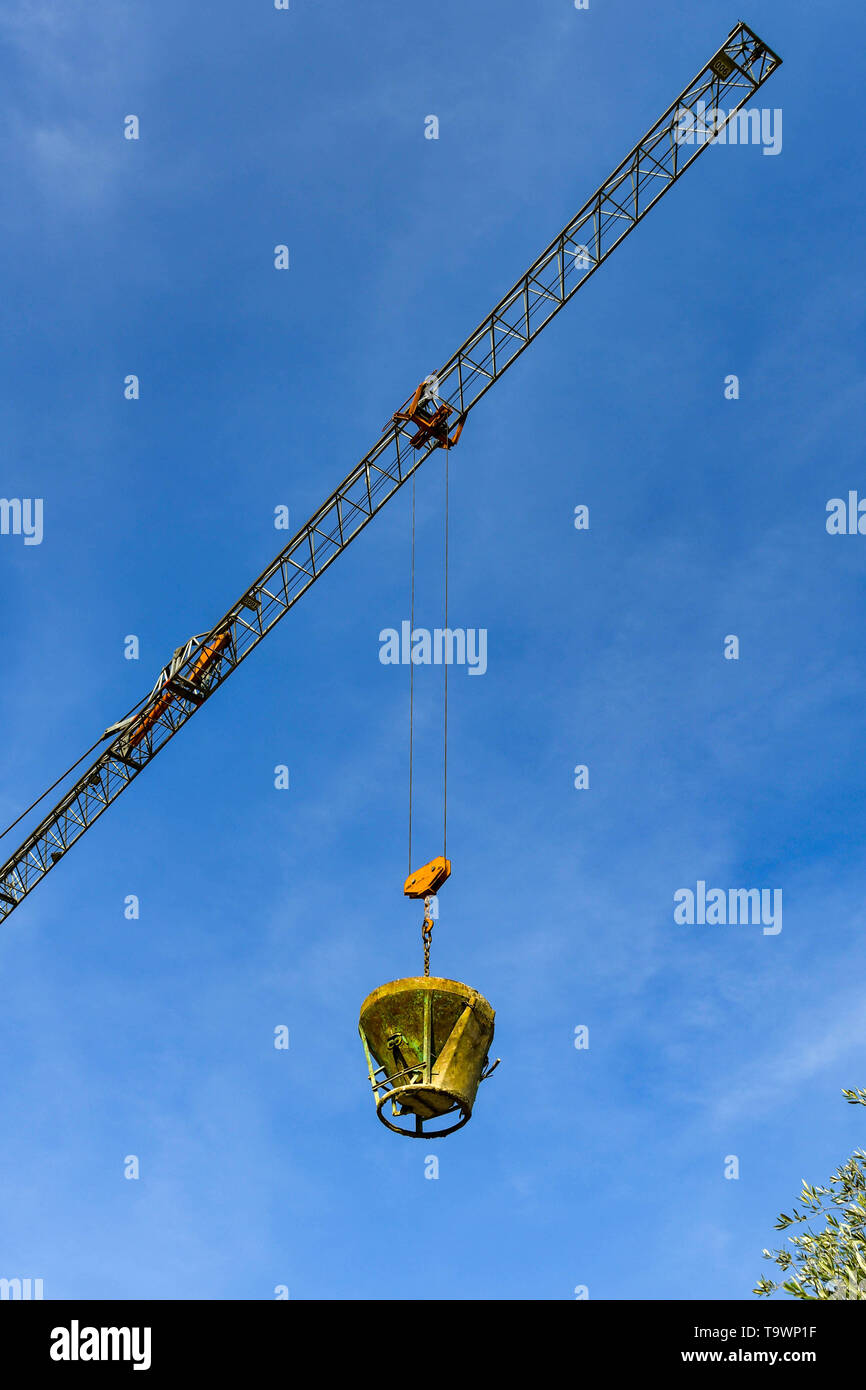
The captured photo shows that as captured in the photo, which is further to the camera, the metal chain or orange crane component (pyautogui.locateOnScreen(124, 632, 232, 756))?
orange crane component (pyautogui.locateOnScreen(124, 632, 232, 756))

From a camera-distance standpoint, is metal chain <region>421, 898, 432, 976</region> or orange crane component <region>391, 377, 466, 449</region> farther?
orange crane component <region>391, 377, 466, 449</region>

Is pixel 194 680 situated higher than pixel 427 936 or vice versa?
pixel 194 680

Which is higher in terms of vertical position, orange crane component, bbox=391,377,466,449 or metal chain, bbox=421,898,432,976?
orange crane component, bbox=391,377,466,449

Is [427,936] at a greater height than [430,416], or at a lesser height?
lesser

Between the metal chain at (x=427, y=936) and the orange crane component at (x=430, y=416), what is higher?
the orange crane component at (x=430, y=416)

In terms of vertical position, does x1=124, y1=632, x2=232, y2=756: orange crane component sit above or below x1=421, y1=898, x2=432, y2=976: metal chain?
above

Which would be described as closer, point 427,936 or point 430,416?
point 427,936

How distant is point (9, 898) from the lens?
4741 cm

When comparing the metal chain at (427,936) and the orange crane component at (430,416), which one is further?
the orange crane component at (430,416)
